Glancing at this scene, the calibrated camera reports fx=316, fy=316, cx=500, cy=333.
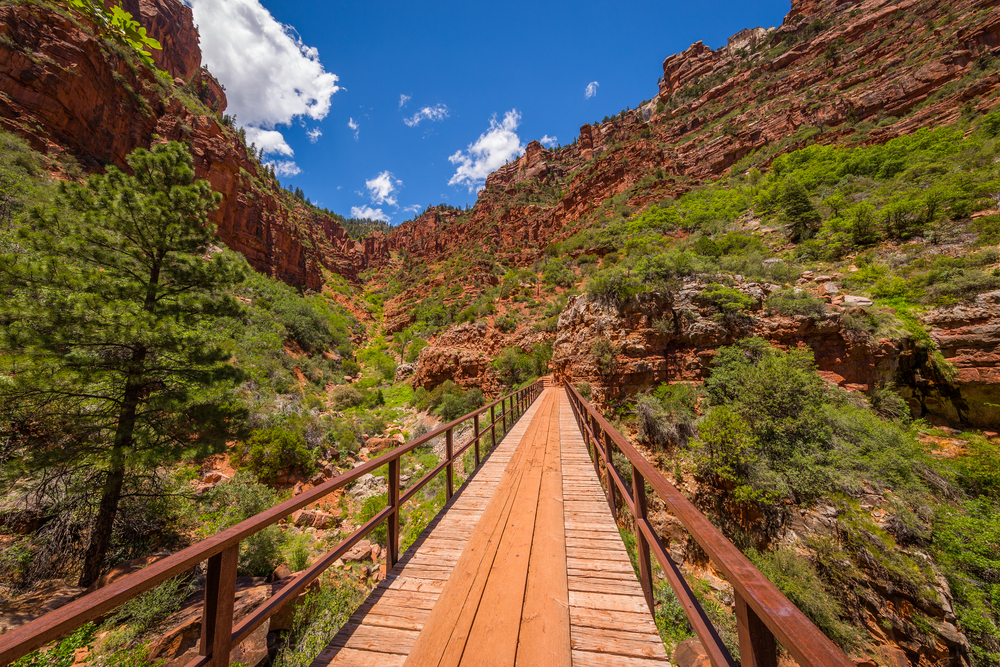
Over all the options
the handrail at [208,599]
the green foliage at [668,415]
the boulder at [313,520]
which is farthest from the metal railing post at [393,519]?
the green foliage at [668,415]

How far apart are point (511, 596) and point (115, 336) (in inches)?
292

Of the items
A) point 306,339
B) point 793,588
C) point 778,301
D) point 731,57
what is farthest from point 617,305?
point 731,57

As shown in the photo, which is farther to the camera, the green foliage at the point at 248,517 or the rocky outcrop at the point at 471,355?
the rocky outcrop at the point at 471,355

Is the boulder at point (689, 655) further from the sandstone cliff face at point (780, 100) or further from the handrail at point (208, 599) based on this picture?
the sandstone cliff face at point (780, 100)

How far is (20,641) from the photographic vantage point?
0.87 metres

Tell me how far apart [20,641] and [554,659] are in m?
2.35

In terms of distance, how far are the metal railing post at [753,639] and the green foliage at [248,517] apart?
570 cm

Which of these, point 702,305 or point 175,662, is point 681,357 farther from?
point 175,662

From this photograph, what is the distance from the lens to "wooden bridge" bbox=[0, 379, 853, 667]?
115 cm

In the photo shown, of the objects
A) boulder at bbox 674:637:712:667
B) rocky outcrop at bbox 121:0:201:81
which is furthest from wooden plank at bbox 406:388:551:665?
rocky outcrop at bbox 121:0:201:81

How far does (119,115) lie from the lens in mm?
23578

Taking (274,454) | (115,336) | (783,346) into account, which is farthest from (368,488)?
(783,346)

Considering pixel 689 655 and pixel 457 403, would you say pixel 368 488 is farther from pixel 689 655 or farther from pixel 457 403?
pixel 689 655

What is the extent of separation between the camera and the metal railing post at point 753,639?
1223mm
